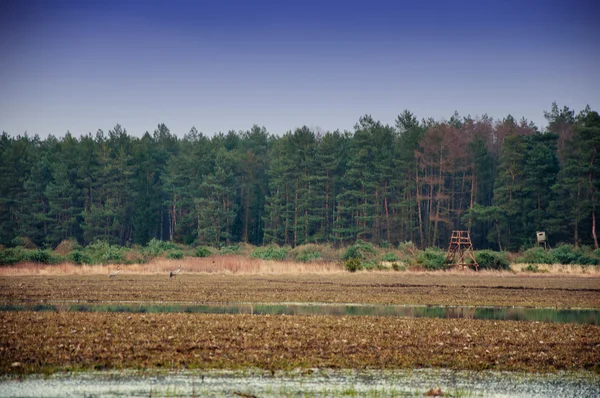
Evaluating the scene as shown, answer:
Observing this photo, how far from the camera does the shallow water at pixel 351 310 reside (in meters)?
31.8

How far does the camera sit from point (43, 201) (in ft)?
369

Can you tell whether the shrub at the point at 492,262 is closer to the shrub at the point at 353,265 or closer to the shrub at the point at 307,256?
the shrub at the point at 353,265

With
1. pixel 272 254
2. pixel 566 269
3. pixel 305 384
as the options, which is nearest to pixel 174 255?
pixel 272 254

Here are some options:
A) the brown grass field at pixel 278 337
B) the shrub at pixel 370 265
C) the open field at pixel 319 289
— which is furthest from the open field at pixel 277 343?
the shrub at pixel 370 265

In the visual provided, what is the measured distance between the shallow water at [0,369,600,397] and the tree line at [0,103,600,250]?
74.2 metres

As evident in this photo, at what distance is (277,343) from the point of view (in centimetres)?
2231

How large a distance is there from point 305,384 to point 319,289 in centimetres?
2638

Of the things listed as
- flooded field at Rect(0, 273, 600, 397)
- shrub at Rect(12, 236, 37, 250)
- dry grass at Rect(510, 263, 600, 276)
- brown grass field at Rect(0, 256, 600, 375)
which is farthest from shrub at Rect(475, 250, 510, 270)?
shrub at Rect(12, 236, 37, 250)

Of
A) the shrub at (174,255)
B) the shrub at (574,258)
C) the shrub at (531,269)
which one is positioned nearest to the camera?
the shrub at (531,269)

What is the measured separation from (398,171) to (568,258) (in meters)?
36.3

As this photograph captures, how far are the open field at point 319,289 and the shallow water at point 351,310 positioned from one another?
1556 mm

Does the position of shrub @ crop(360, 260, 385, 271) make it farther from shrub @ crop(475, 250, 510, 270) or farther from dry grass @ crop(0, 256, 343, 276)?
shrub @ crop(475, 250, 510, 270)

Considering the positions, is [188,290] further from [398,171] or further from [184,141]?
[184,141]

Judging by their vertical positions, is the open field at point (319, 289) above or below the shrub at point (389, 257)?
below
